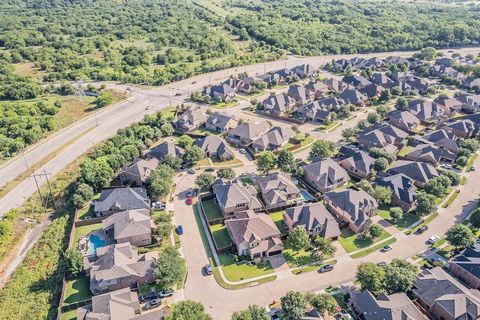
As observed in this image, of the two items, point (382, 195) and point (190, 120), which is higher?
point (382, 195)

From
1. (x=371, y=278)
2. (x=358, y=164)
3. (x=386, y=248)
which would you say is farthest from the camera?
(x=358, y=164)

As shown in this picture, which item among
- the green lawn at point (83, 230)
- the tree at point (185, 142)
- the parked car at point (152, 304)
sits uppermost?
the tree at point (185, 142)

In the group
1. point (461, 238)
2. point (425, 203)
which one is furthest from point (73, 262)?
point (461, 238)

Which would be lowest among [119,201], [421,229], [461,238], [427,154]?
[119,201]

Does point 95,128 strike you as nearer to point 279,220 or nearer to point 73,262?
point 73,262

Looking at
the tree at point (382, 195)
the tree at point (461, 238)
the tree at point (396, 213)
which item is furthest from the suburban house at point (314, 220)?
the tree at point (461, 238)

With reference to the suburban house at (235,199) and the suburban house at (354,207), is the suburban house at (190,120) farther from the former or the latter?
the suburban house at (354,207)

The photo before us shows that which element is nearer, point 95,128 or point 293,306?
point 293,306
